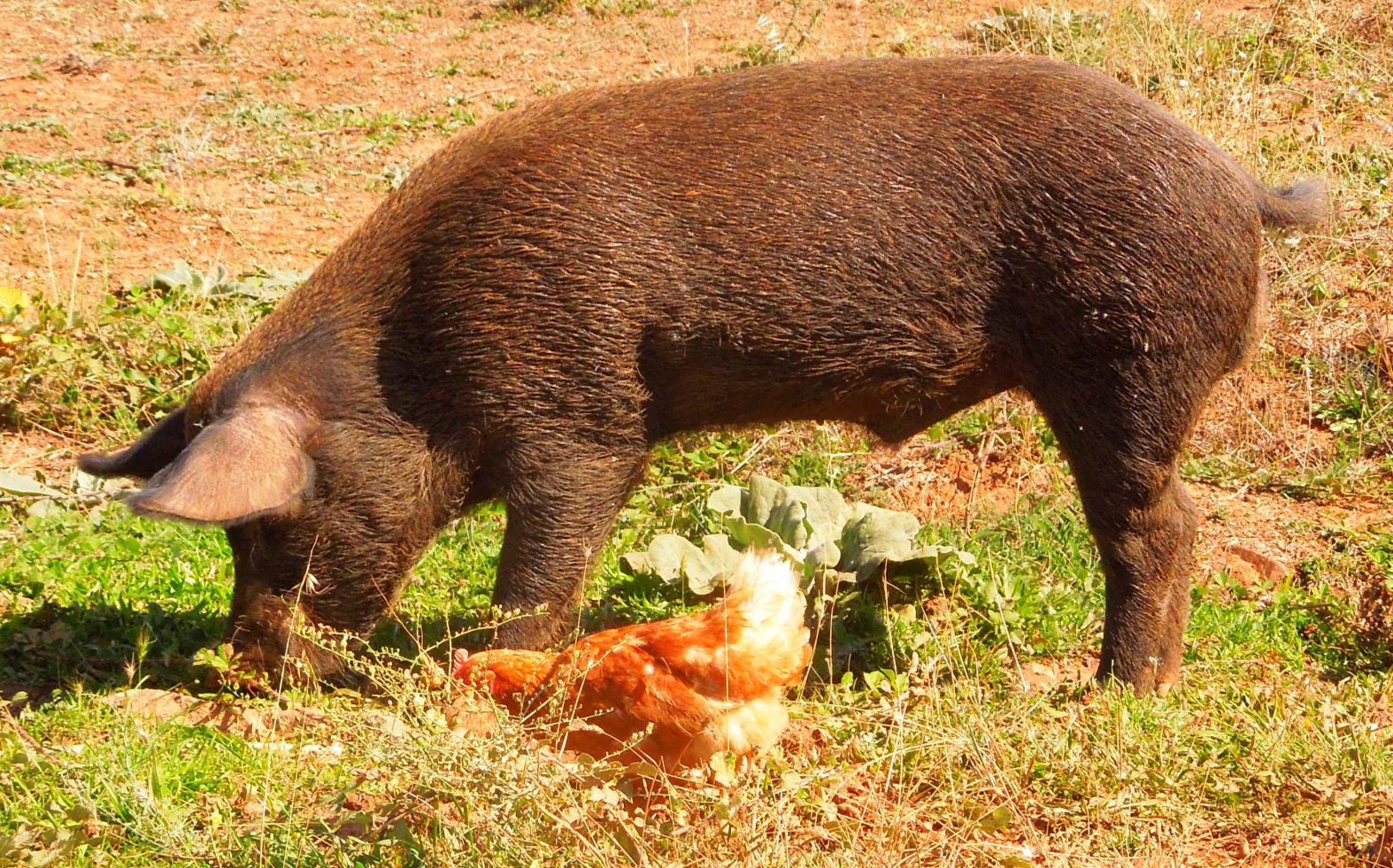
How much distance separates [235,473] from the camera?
395 centimetres

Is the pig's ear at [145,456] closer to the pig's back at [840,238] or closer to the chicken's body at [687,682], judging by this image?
the pig's back at [840,238]

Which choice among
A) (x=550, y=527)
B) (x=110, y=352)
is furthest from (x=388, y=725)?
(x=110, y=352)

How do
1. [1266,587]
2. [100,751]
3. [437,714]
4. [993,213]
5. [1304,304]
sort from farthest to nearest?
[1304,304] → [1266,587] → [993,213] → [100,751] → [437,714]

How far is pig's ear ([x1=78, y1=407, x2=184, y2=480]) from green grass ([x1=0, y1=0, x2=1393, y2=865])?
59cm

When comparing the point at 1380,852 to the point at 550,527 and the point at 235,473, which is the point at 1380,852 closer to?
the point at 550,527

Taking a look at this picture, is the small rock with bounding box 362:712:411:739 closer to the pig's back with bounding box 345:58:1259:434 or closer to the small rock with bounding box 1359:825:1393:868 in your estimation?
the pig's back with bounding box 345:58:1259:434

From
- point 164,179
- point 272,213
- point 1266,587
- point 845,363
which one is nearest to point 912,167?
point 845,363

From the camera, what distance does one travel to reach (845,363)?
14.3ft

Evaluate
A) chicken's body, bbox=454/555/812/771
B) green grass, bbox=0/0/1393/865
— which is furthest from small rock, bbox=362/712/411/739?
chicken's body, bbox=454/555/812/771

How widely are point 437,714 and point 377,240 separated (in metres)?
2.00

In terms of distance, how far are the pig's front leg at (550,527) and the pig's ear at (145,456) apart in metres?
1.19

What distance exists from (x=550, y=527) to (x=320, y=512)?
715 millimetres

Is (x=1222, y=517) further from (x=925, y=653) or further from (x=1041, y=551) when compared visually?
(x=925, y=653)

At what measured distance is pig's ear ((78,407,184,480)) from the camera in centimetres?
455
